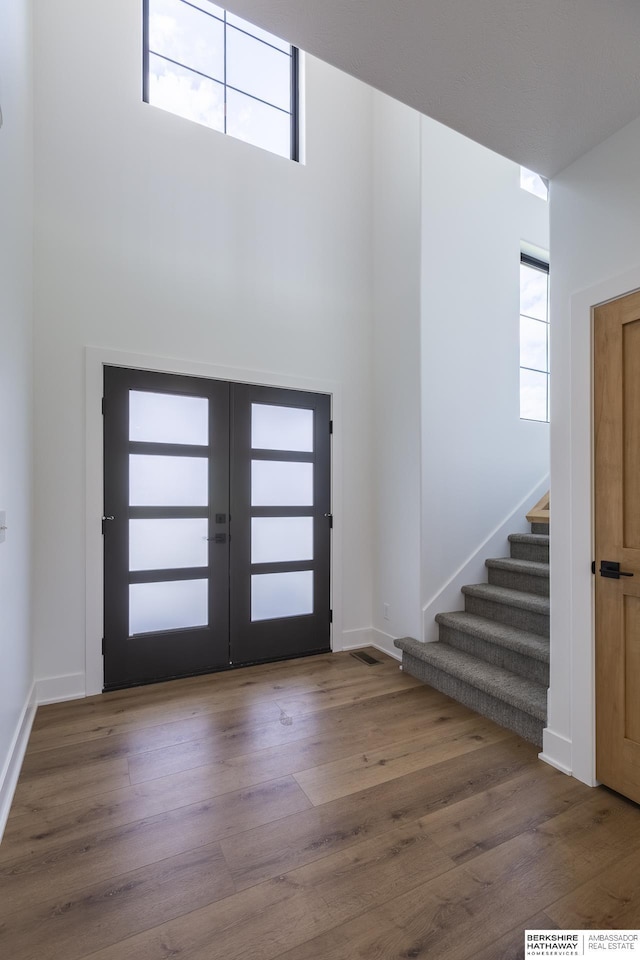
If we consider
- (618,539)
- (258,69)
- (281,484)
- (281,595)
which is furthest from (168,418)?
(258,69)

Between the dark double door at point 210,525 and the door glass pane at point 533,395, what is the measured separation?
71.7 inches

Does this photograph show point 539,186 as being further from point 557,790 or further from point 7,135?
point 557,790

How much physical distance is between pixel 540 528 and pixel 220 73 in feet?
14.7

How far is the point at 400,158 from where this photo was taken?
3.71 metres

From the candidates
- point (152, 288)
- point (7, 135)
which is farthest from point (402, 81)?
point (152, 288)

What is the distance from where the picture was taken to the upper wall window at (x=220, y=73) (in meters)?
3.45

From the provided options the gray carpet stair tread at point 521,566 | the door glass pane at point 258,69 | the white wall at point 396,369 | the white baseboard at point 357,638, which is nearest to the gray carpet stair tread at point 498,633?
the white wall at point 396,369

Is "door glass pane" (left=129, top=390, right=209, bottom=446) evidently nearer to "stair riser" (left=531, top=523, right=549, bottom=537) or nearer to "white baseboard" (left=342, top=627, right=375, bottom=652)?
"white baseboard" (left=342, top=627, right=375, bottom=652)

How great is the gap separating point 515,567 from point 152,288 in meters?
3.26

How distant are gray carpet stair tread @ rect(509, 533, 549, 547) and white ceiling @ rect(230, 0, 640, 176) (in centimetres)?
243

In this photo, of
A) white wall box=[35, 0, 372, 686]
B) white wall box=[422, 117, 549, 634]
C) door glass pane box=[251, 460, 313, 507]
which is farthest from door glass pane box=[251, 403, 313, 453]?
white wall box=[422, 117, 549, 634]

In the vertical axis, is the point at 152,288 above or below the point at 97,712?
above

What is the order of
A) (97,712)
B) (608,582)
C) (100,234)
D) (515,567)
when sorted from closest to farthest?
(608,582) < (97,712) < (100,234) < (515,567)

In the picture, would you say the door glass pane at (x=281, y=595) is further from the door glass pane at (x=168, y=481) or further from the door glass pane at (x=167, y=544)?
the door glass pane at (x=168, y=481)
